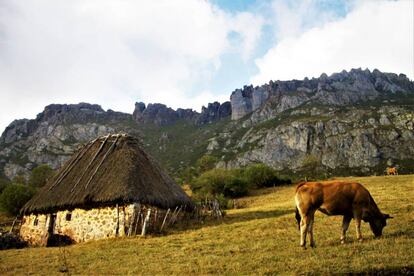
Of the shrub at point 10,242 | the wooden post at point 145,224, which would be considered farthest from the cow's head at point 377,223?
the shrub at point 10,242

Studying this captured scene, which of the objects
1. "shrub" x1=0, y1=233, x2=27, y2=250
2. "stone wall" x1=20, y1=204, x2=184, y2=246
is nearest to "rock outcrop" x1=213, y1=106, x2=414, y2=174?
"stone wall" x1=20, y1=204, x2=184, y2=246

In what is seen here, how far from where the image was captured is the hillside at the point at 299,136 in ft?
409

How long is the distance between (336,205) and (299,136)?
132 m

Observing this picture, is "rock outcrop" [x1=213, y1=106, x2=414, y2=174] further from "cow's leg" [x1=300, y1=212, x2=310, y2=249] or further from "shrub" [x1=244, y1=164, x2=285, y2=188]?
"cow's leg" [x1=300, y1=212, x2=310, y2=249]

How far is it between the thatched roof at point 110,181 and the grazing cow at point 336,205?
12.0 m

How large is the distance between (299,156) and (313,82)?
7368 cm

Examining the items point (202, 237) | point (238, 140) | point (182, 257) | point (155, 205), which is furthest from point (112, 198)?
point (238, 140)

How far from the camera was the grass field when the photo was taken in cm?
1072

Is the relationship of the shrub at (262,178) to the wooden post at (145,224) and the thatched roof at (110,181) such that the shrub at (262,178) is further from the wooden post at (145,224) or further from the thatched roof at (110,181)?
the wooden post at (145,224)

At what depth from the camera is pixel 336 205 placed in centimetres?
1301

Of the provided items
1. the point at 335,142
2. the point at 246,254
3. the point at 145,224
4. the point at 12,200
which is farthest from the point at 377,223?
the point at 335,142

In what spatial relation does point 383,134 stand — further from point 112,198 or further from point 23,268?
point 23,268

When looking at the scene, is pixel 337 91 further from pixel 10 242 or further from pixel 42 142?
pixel 10 242

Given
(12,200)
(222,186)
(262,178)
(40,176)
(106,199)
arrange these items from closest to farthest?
(106,199) → (12,200) → (222,186) → (262,178) → (40,176)
